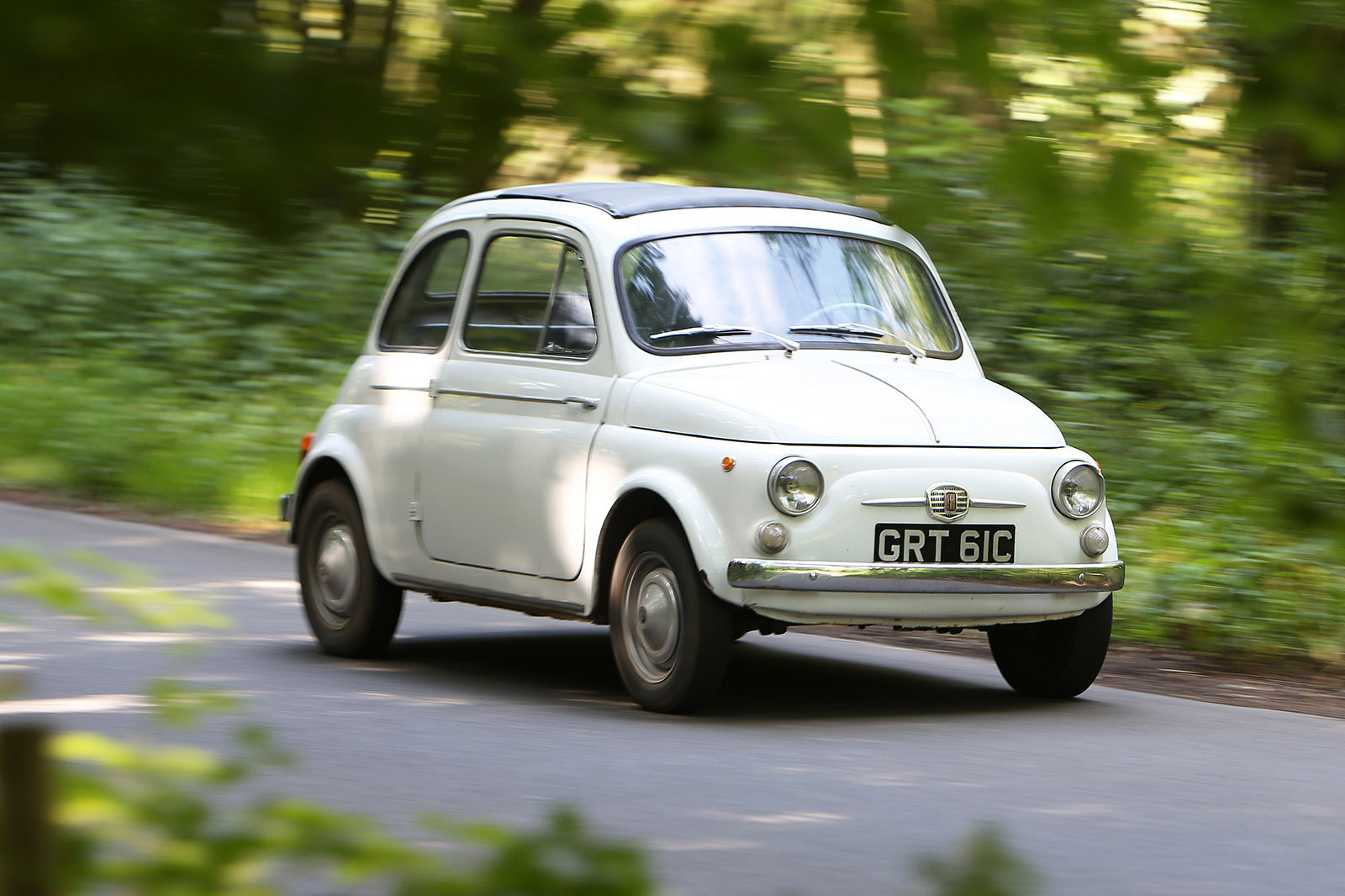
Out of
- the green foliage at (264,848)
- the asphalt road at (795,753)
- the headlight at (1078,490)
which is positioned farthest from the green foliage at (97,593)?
the headlight at (1078,490)

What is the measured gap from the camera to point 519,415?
25.9 ft

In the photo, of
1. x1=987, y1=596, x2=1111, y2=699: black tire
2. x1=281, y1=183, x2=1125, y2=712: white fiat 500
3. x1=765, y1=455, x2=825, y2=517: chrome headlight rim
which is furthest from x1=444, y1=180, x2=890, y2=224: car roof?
x1=987, y1=596, x2=1111, y2=699: black tire

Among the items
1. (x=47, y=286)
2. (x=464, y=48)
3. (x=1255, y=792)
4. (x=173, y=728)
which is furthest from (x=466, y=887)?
(x=47, y=286)

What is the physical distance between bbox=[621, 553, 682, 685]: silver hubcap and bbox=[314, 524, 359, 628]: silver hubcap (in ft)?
5.95

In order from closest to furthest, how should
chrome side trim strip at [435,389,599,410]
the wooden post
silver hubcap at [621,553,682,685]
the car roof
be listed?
the wooden post
the car roof
silver hubcap at [621,553,682,685]
chrome side trim strip at [435,389,599,410]

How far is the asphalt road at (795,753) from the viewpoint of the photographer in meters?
5.23

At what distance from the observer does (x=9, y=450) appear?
16.1 m

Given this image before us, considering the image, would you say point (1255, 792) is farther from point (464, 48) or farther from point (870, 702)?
point (464, 48)

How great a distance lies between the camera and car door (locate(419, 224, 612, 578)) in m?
7.65

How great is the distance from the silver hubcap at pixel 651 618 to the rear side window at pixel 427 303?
1.73 meters

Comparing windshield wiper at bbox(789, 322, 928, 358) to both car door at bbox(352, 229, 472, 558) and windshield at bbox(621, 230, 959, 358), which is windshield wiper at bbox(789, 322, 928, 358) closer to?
windshield at bbox(621, 230, 959, 358)

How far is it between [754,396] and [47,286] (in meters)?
6.79

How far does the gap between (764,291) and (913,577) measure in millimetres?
1453

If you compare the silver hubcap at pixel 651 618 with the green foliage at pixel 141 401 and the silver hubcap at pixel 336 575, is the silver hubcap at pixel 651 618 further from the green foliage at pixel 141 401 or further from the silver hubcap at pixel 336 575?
the green foliage at pixel 141 401
